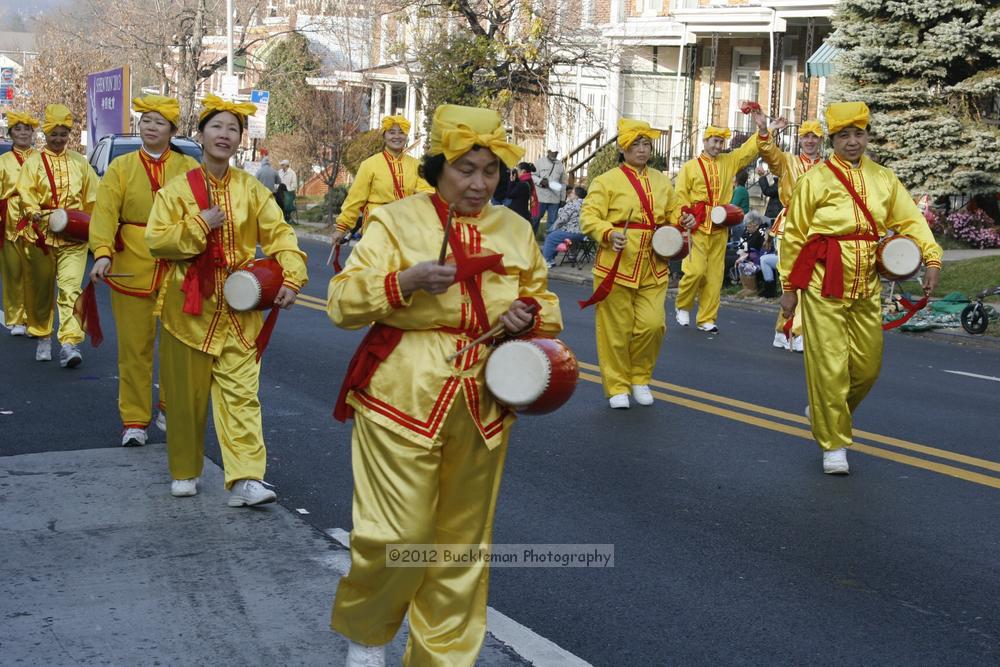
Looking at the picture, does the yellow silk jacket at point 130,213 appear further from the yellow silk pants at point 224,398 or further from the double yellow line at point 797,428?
the double yellow line at point 797,428

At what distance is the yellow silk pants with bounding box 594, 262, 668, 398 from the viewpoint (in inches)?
382

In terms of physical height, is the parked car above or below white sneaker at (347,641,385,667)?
above

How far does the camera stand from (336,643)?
4.86 meters

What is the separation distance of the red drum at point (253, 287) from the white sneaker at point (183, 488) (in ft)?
3.15

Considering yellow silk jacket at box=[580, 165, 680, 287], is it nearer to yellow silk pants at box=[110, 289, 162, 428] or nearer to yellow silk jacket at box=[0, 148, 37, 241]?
yellow silk pants at box=[110, 289, 162, 428]

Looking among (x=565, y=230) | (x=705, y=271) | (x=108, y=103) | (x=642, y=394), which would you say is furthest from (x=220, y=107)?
(x=108, y=103)

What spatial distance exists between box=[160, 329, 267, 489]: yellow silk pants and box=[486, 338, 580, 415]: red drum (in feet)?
8.81

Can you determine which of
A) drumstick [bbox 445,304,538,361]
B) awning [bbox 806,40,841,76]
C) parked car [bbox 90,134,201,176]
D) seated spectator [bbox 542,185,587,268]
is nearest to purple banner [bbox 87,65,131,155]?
parked car [bbox 90,134,201,176]

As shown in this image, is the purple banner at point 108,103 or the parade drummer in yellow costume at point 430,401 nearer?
the parade drummer in yellow costume at point 430,401

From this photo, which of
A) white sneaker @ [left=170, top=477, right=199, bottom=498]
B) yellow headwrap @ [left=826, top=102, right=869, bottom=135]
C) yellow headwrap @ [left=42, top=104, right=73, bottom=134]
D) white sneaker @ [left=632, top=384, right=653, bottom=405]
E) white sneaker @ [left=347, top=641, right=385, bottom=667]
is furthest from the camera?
yellow headwrap @ [left=42, top=104, right=73, bottom=134]

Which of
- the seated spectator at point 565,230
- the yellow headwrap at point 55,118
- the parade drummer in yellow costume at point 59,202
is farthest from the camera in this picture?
the seated spectator at point 565,230

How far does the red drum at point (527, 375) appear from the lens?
4.14m

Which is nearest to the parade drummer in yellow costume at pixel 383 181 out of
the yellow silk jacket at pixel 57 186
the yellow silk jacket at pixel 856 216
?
the yellow silk jacket at pixel 57 186

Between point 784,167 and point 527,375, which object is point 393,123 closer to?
point 784,167
